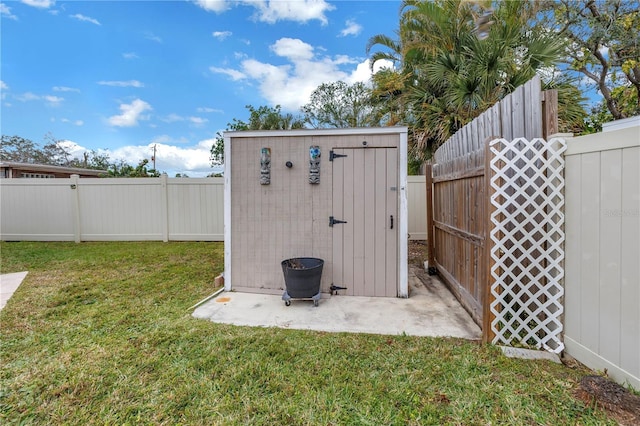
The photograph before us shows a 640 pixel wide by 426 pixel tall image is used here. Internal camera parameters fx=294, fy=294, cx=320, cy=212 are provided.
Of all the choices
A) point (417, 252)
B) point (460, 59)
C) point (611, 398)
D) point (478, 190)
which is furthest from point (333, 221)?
point (460, 59)

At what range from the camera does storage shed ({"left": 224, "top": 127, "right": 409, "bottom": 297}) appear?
11.9 feet

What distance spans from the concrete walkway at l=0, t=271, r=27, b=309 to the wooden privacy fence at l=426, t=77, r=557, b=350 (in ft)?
16.9

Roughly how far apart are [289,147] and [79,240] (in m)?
7.18

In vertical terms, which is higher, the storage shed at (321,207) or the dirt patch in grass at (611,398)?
the storage shed at (321,207)

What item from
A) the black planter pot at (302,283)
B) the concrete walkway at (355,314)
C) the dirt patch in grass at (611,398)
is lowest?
the concrete walkway at (355,314)

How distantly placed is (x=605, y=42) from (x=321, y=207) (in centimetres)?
736

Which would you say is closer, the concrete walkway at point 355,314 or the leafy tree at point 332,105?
the concrete walkway at point 355,314

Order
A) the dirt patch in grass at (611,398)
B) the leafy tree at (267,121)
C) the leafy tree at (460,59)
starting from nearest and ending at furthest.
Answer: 1. the dirt patch in grass at (611,398)
2. the leafy tree at (460,59)
3. the leafy tree at (267,121)

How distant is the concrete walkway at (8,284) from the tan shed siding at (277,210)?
2722mm

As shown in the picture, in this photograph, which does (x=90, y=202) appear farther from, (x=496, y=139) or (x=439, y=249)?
(x=496, y=139)

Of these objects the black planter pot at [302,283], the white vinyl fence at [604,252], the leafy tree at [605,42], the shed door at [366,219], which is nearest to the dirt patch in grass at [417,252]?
the shed door at [366,219]

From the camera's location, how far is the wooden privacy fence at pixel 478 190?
7.67ft

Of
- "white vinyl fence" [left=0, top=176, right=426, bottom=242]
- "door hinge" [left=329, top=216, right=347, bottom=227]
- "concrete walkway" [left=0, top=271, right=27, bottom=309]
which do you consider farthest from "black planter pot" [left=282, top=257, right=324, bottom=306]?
"white vinyl fence" [left=0, top=176, right=426, bottom=242]

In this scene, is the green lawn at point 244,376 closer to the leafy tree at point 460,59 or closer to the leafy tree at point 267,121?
the leafy tree at point 460,59
